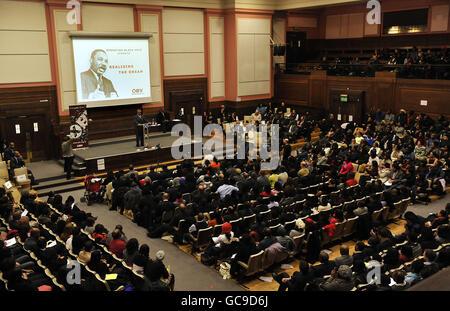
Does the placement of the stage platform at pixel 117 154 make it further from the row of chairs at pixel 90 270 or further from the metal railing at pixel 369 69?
the metal railing at pixel 369 69

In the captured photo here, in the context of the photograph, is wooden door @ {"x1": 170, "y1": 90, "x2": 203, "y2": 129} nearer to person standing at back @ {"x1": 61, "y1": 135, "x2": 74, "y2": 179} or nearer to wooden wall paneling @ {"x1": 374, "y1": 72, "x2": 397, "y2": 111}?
person standing at back @ {"x1": 61, "y1": 135, "x2": 74, "y2": 179}

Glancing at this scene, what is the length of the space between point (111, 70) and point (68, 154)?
15.0 ft

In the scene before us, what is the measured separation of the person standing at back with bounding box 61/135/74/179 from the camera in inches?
506

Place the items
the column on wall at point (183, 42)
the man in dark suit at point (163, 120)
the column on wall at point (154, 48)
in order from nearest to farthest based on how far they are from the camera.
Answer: the column on wall at point (154, 48)
the man in dark suit at point (163, 120)
the column on wall at point (183, 42)

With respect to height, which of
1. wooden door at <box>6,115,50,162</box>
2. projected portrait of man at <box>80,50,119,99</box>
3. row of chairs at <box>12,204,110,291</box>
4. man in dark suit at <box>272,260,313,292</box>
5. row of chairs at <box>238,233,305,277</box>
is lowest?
row of chairs at <box>238,233,305,277</box>

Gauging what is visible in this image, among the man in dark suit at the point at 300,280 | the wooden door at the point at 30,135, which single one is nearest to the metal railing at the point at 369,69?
the wooden door at the point at 30,135

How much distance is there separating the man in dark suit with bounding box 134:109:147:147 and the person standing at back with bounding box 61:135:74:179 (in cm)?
248

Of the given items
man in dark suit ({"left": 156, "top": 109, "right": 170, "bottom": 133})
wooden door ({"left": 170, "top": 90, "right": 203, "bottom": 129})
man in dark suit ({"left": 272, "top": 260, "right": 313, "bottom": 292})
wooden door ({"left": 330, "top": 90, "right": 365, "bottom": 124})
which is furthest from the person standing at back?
wooden door ({"left": 330, "top": 90, "right": 365, "bottom": 124})

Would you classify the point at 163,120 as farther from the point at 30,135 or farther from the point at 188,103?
the point at 30,135

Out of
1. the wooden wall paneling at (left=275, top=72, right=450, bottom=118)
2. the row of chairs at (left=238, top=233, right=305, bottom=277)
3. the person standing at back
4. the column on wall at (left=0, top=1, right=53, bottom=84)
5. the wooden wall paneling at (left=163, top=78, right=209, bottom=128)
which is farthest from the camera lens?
the wooden wall paneling at (left=163, top=78, right=209, bottom=128)

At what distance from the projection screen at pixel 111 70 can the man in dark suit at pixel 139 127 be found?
80.2 inches

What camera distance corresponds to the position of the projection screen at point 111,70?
1530 cm

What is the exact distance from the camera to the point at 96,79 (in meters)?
15.7

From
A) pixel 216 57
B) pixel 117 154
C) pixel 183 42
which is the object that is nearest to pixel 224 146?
pixel 117 154
